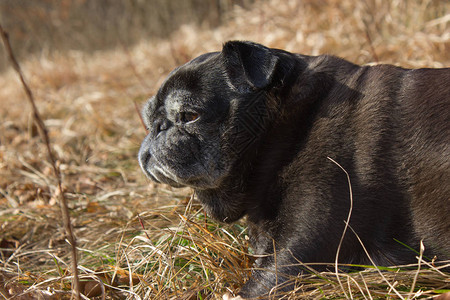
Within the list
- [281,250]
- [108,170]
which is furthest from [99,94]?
[281,250]

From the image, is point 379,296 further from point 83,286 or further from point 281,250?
point 83,286

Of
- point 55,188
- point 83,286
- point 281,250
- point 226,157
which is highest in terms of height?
point 226,157

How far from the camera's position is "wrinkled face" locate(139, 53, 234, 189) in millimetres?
2406

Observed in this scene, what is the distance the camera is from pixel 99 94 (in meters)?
7.15

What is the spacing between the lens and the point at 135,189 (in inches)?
146

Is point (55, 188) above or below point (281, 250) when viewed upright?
below

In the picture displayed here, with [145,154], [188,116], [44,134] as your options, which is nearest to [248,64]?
[188,116]

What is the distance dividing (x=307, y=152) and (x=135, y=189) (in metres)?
1.94

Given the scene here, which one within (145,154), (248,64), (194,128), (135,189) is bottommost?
A: (135,189)

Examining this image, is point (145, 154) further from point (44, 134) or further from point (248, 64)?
point (44, 134)

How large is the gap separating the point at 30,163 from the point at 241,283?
3455 millimetres

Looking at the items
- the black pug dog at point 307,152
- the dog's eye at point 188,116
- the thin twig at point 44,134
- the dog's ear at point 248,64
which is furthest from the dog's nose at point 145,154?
the thin twig at point 44,134

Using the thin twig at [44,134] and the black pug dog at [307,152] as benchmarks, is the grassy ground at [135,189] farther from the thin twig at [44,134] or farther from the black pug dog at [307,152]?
the thin twig at [44,134]

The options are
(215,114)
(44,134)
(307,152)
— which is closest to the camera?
(44,134)
